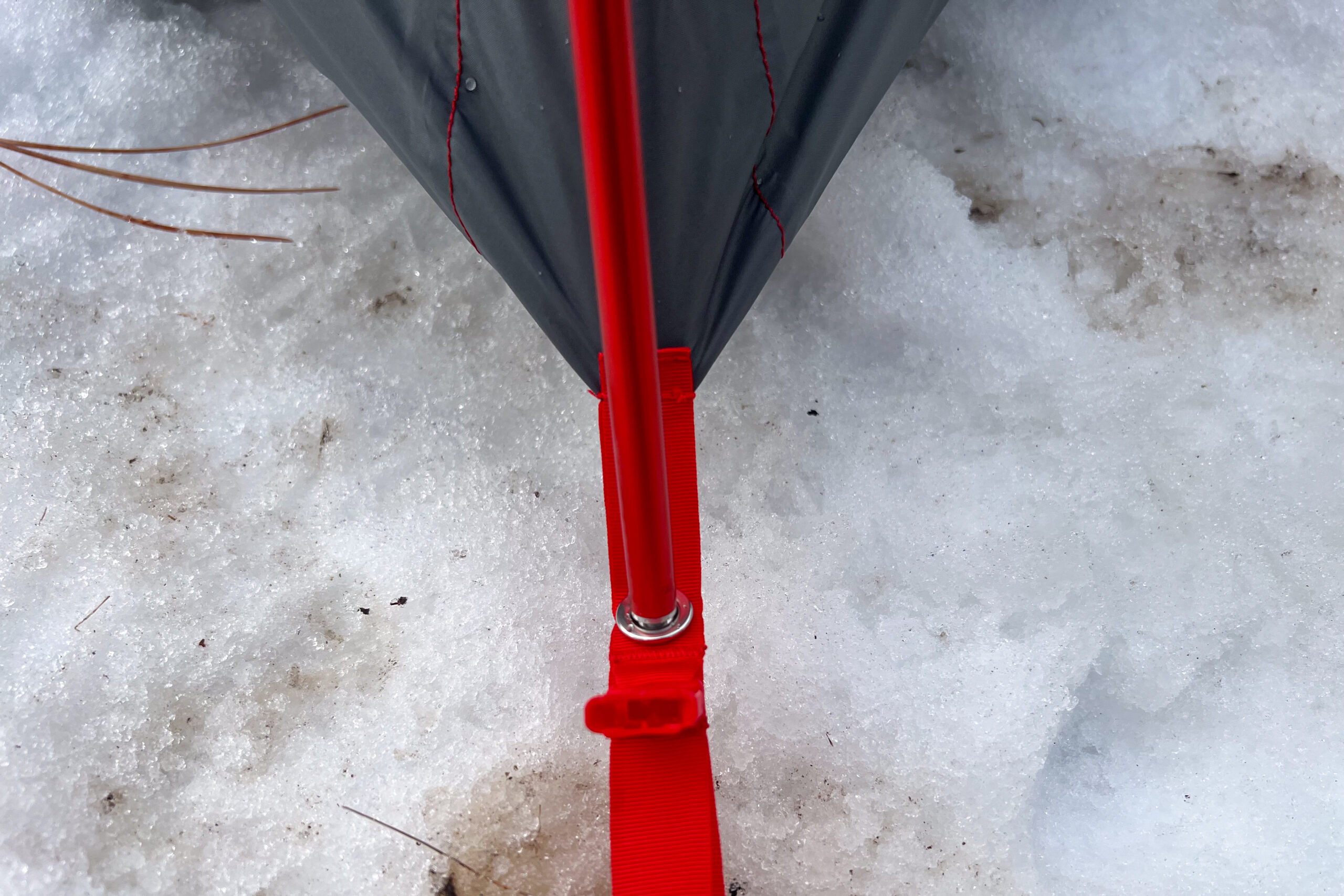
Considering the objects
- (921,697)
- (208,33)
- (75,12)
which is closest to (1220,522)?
(921,697)

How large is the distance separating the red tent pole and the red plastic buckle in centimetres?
8

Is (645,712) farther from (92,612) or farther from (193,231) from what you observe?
(193,231)

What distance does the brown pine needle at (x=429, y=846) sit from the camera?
798 mm

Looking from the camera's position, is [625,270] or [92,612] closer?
[625,270]

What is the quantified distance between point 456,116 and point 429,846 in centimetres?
63

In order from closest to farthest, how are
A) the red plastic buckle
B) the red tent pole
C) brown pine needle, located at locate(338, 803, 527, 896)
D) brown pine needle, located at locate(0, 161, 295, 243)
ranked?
the red tent pole < the red plastic buckle < brown pine needle, located at locate(338, 803, 527, 896) < brown pine needle, located at locate(0, 161, 295, 243)

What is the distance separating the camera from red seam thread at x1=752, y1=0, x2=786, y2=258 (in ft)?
2.15

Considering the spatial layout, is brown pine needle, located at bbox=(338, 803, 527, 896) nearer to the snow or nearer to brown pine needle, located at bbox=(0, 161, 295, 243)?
the snow

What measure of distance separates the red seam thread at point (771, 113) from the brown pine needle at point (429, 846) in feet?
1.86

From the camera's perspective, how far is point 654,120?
0.66m

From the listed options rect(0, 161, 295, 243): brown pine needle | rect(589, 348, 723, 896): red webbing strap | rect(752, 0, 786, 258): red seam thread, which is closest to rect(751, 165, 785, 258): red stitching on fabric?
rect(752, 0, 786, 258): red seam thread

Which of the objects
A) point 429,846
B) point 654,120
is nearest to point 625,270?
point 654,120

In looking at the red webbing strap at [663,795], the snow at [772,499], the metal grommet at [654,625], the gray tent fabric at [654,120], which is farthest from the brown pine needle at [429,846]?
the gray tent fabric at [654,120]

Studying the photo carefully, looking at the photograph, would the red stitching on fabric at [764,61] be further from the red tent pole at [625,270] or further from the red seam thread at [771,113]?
the red tent pole at [625,270]
